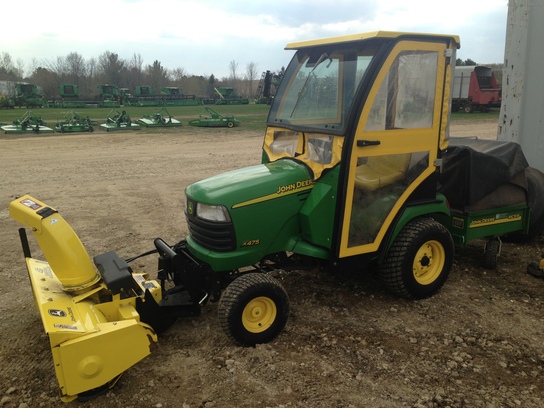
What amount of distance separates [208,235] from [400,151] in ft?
5.88

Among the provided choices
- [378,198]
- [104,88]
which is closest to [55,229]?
[378,198]

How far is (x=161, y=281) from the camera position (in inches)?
163

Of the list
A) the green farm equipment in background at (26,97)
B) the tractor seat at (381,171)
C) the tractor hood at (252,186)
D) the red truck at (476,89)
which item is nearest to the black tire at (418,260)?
the tractor seat at (381,171)

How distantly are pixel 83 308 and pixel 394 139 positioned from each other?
278cm

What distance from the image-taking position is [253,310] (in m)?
3.70

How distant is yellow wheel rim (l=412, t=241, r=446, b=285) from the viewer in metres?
4.42

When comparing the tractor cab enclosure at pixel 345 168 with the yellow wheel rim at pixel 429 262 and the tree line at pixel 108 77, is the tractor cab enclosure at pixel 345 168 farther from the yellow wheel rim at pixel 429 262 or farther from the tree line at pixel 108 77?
the tree line at pixel 108 77

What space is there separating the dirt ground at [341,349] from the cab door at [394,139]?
71 centimetres

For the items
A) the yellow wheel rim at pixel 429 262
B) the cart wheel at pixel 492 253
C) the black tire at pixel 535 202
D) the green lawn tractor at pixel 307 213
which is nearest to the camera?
the green lawn tractor at pixel 307 213

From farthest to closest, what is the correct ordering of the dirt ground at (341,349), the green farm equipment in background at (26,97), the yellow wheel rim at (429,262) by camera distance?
the green farm equipment in background at (26,97)
the yellow wheel rim at (429,262)
the dirt ground at (341,349)

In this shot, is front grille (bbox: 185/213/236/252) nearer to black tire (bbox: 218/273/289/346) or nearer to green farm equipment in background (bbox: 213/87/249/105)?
black tire (bbox: 218/273/289/346)

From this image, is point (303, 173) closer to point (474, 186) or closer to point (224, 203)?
point (224, 203)

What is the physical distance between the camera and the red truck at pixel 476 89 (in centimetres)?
2897

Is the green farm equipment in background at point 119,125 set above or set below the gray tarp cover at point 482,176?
above
